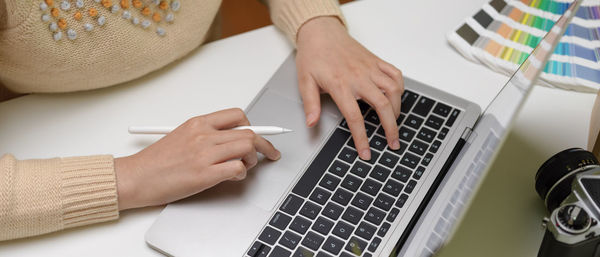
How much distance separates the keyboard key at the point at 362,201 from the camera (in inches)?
26.2

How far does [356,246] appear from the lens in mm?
631

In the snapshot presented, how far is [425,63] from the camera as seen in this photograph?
828mm

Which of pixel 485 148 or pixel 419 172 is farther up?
pixel 485 148

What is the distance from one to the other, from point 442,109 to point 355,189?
154 mm

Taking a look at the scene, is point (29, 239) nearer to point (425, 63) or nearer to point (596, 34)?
point (425, 63)

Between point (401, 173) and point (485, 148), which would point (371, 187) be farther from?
point (485, 148)

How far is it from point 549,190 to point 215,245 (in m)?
0.34

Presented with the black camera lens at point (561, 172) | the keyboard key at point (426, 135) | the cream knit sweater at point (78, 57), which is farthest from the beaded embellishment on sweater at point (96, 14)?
the black camera lens at point (561, 172)

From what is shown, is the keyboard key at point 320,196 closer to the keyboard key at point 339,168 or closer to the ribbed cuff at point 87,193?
the keyboard key at point 339,168

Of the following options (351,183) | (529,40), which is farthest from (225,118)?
(529,40)

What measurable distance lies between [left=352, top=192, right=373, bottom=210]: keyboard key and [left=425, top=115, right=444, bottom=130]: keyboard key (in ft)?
0.41

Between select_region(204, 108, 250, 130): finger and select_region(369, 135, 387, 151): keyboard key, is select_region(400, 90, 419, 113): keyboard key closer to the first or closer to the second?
select_region(369, 135, 387, 151): keyboard key

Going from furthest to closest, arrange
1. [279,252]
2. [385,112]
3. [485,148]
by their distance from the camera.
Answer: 1. [385,112]
2. [279,252]
3. [485,148]

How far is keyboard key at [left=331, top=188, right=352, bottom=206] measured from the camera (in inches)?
26.4
